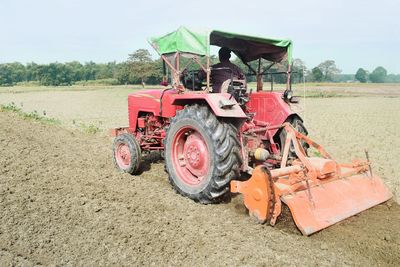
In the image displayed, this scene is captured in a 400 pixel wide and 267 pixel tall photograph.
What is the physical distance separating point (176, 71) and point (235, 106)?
1181 mm

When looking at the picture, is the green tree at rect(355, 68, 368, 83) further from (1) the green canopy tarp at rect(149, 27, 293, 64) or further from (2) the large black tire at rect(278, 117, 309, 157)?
(2) the large black tire at rect(278, 117, 309, 157)

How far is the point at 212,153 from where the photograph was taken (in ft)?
14.6

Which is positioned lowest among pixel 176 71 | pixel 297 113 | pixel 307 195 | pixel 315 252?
pixel 315 252

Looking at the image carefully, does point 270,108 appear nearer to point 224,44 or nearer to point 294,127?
point 294,127

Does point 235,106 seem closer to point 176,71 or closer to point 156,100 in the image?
point 176,71

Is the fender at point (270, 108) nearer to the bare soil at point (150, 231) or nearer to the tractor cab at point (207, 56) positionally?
the tractor cab at point (207, 56)

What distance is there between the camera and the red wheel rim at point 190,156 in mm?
4871

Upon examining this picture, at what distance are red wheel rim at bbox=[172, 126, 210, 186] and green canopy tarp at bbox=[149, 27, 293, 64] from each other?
113 cm

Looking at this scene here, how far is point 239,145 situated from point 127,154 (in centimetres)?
240

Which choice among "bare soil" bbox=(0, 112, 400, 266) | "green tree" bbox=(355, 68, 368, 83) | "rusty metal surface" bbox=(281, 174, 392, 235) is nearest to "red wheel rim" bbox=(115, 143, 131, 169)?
"bare soil" bbox=(0, 112, 400, 266)

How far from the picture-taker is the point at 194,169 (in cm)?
508

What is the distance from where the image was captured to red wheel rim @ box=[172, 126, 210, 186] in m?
4.87

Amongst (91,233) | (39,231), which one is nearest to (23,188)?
(39,231)

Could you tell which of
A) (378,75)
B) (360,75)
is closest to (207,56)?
(360,75)
